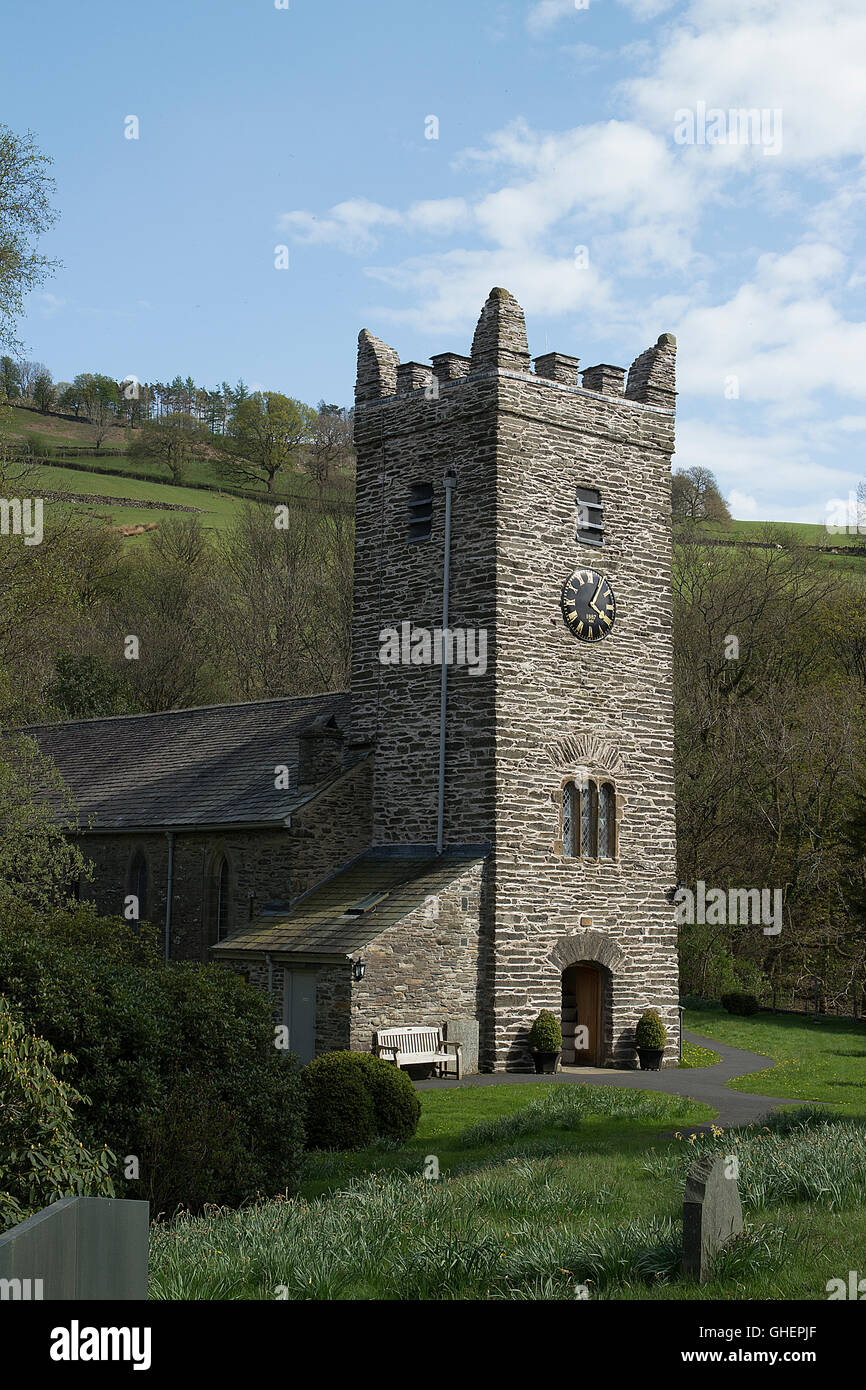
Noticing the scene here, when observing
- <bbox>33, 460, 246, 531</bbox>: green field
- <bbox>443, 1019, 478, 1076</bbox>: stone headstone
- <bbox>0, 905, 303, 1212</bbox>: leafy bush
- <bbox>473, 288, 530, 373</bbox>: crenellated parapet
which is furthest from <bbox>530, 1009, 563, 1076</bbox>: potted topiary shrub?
<bbox>33, 460, 246, 531</bbox>: green field

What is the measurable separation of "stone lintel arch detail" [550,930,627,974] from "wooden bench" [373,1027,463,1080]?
2.96 metres

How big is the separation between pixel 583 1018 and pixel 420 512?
1100 cm

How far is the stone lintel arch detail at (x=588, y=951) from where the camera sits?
25375 mm

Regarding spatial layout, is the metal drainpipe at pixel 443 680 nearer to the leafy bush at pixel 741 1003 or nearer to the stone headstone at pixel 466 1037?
the stone headstone at pixel 466 1037

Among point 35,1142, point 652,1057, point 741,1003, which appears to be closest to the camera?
point 35,1142

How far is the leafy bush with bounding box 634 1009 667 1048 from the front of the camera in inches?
1016

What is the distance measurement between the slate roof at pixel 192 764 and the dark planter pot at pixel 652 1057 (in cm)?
858

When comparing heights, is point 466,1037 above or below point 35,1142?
below

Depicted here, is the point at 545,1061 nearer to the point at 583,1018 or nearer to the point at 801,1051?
the point at 583,1018

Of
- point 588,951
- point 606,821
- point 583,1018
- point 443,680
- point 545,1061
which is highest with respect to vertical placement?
point 443,680

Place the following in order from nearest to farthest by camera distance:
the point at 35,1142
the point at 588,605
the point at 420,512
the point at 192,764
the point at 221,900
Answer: the point at 35,1142 < the point at 588,605 < the point at 420,512 < the point at 221,900 < the point at 192,764

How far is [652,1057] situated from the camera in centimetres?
2588

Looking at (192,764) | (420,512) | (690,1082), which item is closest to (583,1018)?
(690,1082)

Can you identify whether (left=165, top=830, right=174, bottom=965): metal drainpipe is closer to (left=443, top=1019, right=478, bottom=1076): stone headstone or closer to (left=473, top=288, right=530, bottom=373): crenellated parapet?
(left=443, top=1019, right=478, bottom=1076): stone headstone
